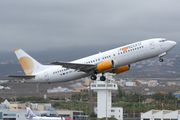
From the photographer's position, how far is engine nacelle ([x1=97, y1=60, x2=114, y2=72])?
41.9 meters

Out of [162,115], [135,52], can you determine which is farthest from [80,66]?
[162,115]

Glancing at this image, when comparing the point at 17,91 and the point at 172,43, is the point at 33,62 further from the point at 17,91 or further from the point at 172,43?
the point at 17,91

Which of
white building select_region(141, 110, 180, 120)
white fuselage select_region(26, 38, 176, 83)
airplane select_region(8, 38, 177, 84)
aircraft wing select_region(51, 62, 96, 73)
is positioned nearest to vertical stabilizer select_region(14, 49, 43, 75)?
airplane select_region(8, 38, 177, 84)

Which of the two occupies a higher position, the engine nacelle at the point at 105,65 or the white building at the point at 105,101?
the engine nacelle at the point at 105,65

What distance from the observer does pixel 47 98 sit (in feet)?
262

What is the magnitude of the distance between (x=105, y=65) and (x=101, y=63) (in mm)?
887

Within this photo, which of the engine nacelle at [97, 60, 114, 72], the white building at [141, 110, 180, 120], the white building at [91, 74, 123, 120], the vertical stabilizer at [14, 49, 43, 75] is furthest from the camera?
the white building at [91, 74, 123, 120]

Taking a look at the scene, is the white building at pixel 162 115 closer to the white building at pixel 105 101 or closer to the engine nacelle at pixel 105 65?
the white building at pixel 105 101

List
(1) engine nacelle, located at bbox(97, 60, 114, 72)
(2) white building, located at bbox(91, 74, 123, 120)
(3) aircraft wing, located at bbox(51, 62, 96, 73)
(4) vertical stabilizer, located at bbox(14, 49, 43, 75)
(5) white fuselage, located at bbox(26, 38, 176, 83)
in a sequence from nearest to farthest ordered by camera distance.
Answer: (5) white fuselage, located at bbox(26, 38, 176, 83) < (1) engine nacelle, located at bbox(97, 60, 114, 72) < (3) aircraft wing, located at bbox(51, 62, 96, 73) < (4) vertical stabilizer, located at bbox(14, 49, 43, 75) < (2) white building, located at bbox(91, 74, 123, 120)

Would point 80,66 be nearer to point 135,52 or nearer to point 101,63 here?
point 101,63

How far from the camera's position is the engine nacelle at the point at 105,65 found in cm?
4194

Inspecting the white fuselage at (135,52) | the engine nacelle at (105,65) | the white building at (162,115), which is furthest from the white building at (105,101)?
the engine nacelle at (105,65)

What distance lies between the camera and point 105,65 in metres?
42.2

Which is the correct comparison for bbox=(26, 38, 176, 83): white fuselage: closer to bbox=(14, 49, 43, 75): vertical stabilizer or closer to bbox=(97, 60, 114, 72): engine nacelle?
bbox=(97, 60, 114, 72): engine nacelle
